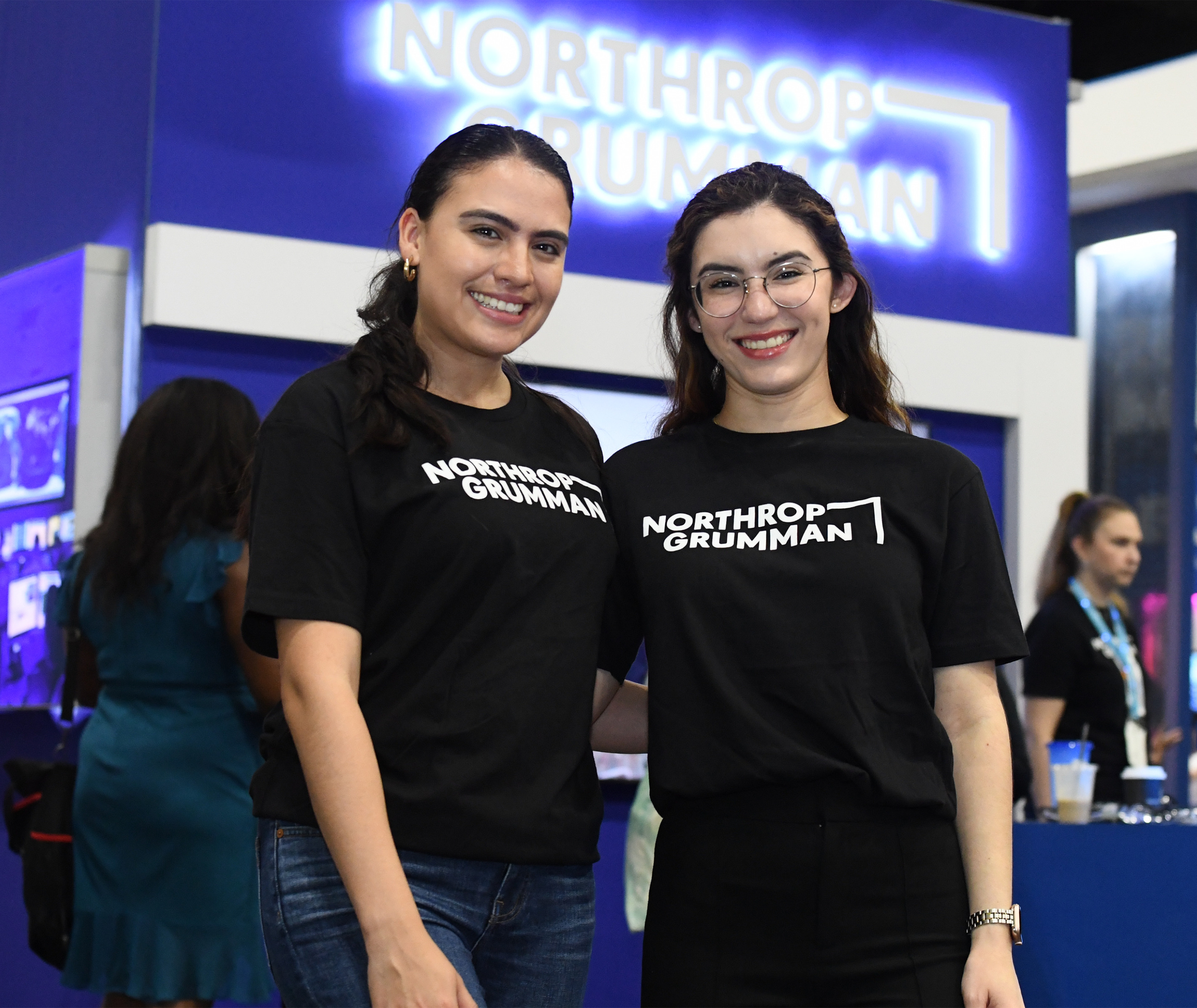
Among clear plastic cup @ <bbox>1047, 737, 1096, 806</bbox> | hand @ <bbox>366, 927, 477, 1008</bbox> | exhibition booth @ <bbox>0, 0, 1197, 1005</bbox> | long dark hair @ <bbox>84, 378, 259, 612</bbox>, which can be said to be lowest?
hand @ <bbox>366, 927, 477, 1008</bbox>

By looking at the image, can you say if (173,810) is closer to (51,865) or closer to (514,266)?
(51,865)

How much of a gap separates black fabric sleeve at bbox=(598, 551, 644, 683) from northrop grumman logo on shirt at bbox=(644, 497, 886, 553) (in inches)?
2.8

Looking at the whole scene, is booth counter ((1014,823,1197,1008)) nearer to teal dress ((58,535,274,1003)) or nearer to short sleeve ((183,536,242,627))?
teal dress ((58,535,274,1003))

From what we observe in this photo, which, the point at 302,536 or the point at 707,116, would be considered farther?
the point at 707,116

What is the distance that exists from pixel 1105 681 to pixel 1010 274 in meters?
1.50

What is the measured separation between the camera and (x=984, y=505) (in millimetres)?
1787

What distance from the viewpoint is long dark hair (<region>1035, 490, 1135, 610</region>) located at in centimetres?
467

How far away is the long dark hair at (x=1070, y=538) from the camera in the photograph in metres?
4.67

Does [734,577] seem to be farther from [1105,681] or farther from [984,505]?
[1105,681]

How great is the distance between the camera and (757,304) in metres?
1.85

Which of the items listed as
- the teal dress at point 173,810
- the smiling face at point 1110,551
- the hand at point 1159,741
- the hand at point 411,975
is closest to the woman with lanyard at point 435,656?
the hand at point 411,975

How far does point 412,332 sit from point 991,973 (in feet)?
3.18

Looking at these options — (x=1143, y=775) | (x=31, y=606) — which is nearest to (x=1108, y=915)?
(x=1143, y=775)

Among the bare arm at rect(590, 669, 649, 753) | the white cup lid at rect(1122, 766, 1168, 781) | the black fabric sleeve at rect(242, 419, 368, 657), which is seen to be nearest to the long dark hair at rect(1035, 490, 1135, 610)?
the white cup lid at rect(1122, 766, 1168, 781)
